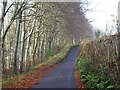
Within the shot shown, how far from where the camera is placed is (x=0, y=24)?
2119cm

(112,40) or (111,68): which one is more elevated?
(112,40)

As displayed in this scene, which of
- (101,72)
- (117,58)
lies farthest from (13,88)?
(117,58)

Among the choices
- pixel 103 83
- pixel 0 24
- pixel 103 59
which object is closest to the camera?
pixel 103 83

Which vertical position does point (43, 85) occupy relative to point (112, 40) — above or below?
below

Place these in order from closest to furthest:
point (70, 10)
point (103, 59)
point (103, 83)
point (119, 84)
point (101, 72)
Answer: point (119, 84) → point (103, 83) → point (101, 72) → point (103, 59) → point (70, 10)

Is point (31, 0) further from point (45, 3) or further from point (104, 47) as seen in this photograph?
point (104, 47)

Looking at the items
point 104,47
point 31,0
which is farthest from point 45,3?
point 104,47

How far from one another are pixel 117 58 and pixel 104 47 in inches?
123

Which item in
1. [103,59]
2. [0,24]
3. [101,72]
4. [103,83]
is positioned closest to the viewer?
[103,83]

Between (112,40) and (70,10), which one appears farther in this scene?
(70,10)

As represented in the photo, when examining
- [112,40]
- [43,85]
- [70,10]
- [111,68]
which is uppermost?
[70,10]

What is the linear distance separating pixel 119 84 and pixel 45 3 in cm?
1077

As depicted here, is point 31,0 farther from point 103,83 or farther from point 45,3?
point 103,83

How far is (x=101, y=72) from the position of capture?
15.9 m
